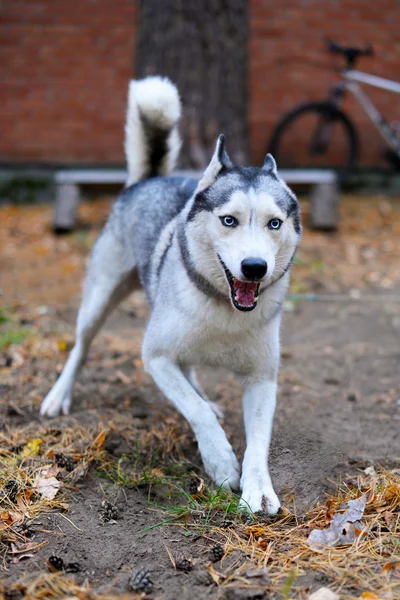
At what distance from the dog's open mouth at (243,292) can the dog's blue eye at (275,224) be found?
0.78 ft

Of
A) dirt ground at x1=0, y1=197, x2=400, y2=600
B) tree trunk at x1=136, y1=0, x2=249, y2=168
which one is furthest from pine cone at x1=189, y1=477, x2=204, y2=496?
tree trunk at x1=136, y1=0, x2=249, y2=168

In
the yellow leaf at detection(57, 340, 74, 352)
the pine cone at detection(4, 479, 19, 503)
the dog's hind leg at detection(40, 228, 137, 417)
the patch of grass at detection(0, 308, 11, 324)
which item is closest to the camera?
the pine cone at detection(4, 479, 19, 503)

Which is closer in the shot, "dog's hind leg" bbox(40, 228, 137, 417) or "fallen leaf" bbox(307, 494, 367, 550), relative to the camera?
"fallen leaf" bbox(307, 494, 367, 550)

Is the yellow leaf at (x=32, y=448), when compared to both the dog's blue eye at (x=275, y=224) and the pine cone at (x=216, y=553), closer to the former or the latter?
the pine cone at (x=216, y=553)

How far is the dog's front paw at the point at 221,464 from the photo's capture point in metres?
2.86

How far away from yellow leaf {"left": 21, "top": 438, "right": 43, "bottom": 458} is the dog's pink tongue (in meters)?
1.18

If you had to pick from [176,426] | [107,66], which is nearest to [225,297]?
[176,426]

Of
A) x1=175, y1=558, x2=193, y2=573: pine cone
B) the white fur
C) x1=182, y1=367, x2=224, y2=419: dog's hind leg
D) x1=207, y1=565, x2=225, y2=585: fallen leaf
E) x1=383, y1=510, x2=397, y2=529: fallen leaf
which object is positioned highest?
the white fur

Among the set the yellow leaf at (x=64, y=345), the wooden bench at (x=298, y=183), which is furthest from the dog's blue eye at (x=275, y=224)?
the wooden bench at (x=298, y=183)

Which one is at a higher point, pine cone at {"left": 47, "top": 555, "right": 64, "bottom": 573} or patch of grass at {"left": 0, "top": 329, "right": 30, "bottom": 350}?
pine cone at {"left": 47, "top": 555, "right": 64, "bottom": 573}

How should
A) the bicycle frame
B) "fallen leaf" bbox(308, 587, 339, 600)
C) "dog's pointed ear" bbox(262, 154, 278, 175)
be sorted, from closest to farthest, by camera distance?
"fallen leaf" bbox(308, 587, 339, 600), "dog's pointed ear" bbox(262, 154, 278, 175), the bicycle frame

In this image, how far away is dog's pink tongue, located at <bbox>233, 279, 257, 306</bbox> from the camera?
9.32 feet

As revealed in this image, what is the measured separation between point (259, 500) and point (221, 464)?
246mm

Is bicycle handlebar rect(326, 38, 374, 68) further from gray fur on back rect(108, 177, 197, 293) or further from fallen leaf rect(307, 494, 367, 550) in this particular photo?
fallen leaf rect(307, 494, 367, 550)
